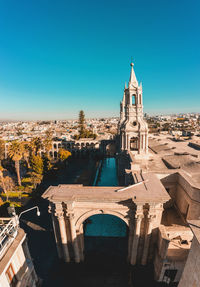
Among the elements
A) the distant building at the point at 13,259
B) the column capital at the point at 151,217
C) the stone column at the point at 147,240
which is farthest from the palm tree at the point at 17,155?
the column capital at the point at 151,217

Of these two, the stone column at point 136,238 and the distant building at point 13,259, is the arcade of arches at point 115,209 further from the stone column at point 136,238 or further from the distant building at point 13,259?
the distant building at point 13,259

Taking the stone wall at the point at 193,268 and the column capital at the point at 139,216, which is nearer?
the stone wall at the point at 193,268

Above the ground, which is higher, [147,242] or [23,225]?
[147,242]

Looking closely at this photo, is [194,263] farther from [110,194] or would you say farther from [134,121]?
[134,121]

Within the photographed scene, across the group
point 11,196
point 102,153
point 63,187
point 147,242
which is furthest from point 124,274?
point 102,153

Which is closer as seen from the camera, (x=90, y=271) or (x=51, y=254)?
(x=90, y=271)

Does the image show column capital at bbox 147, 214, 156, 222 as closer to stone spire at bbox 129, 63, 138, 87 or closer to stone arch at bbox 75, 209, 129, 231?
stone arch at bbox 75, 209, 129, 231

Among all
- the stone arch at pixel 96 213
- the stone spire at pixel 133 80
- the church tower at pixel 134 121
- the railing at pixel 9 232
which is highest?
the stone spire at pixel 133 80

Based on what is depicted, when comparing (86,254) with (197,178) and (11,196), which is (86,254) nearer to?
(197,178)

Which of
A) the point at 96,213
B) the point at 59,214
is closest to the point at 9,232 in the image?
the point at 59,214
